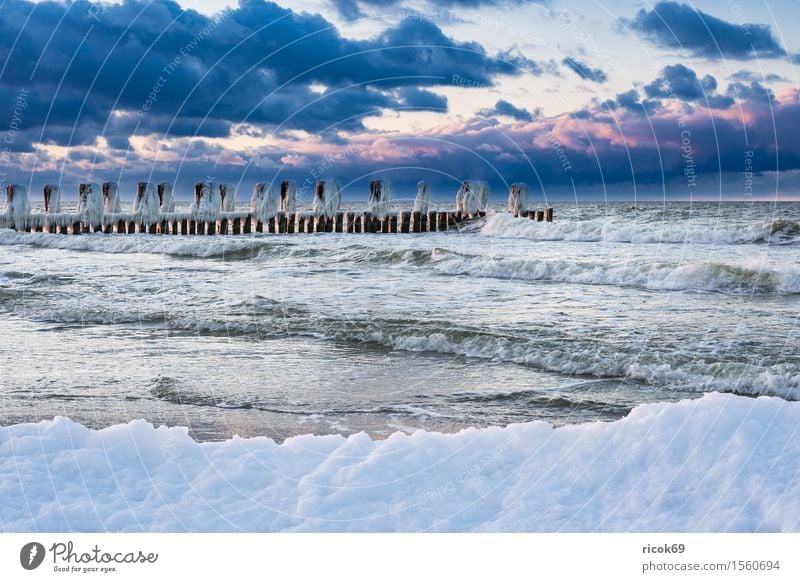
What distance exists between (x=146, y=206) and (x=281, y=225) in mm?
4942

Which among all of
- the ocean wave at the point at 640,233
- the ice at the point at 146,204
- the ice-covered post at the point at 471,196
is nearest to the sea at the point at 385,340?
the ocean wave at the point at 640,233

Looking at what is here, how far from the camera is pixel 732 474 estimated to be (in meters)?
→ 3.75

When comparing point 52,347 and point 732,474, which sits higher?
point 732,474

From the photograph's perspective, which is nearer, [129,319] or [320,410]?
[320,410]

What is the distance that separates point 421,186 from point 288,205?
15.8 feet

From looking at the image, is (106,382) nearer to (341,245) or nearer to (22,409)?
(22,409)

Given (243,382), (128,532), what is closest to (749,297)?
(243,382)

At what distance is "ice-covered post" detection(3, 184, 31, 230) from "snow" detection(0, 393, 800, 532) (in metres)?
26.2

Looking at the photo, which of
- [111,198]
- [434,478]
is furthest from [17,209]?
[434,478]

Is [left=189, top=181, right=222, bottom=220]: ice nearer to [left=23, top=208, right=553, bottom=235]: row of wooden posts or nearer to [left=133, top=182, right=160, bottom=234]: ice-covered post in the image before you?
[left=23, top=208, right=553, bottom=235]: row of wooden posts

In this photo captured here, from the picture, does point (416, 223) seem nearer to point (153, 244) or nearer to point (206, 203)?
point (206, 203)

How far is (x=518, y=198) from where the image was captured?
1214 inches
